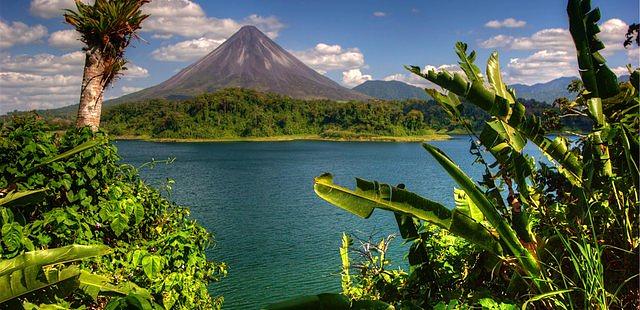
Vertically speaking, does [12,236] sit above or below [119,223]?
above

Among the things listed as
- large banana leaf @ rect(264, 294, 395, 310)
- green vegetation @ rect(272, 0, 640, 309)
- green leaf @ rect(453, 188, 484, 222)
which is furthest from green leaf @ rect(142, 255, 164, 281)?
green leaf @ rect(453, 188, 484, 222)

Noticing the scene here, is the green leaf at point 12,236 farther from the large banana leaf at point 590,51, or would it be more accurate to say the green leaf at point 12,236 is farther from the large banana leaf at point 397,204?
the large banana leaf at point 590,51

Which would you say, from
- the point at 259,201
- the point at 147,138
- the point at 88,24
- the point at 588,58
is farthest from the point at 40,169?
the point at 147,138

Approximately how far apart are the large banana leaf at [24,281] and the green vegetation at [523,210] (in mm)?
1465

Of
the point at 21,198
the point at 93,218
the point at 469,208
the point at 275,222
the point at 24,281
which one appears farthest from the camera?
the point at 275,222

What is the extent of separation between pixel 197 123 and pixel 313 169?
184ft

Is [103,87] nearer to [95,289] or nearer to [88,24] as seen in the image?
[88,24]

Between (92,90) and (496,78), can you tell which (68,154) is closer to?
(92,90)

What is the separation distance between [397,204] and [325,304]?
68cm

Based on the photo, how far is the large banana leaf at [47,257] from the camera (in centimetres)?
253

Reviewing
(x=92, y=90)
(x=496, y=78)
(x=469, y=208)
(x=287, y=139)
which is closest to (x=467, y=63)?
(x=496, y=78)

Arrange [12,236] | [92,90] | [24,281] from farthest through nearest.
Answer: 1. [92,90]
2. [12,236]
3. [24,281]

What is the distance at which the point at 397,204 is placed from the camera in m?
2.53

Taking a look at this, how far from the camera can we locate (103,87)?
15.5 feet
